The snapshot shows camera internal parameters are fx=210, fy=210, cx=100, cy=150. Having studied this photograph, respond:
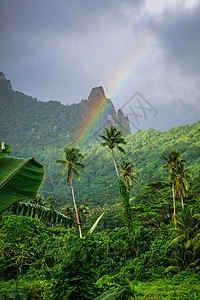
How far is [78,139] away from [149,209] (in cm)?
14334

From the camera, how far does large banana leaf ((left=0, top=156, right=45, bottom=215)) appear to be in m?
2.59

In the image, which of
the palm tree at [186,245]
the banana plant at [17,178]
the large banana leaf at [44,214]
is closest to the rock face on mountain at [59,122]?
the palm tree at [186,245]

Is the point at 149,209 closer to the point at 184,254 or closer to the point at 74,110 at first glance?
the point at 184,254

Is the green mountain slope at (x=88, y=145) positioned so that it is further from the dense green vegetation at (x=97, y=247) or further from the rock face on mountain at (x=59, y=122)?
the dense green vegetation at (x=97, y=247)

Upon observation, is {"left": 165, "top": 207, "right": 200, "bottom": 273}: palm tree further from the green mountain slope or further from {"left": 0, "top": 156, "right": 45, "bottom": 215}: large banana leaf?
the green mountain slope

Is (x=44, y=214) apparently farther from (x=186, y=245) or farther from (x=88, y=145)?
(x=88, y=145)

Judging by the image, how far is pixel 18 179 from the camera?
→ 279 cm

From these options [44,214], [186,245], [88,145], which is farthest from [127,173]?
[88,145]

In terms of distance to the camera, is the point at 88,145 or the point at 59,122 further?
the point at 59,122

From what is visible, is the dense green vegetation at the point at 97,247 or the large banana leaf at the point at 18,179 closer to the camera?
the large banana leaf at the point at 18,179

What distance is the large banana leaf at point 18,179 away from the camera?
2.59 meters

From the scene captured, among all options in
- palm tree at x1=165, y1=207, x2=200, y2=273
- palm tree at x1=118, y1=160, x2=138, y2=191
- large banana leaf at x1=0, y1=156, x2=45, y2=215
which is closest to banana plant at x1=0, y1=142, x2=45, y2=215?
large banana leaf at x1=0, y1=156, x2=45, y2=215

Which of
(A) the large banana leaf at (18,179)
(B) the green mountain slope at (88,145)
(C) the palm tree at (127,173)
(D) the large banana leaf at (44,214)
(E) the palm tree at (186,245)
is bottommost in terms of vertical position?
(E) the palm tree at (186,245)

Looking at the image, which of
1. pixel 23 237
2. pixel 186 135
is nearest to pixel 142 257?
pixel 23 237
